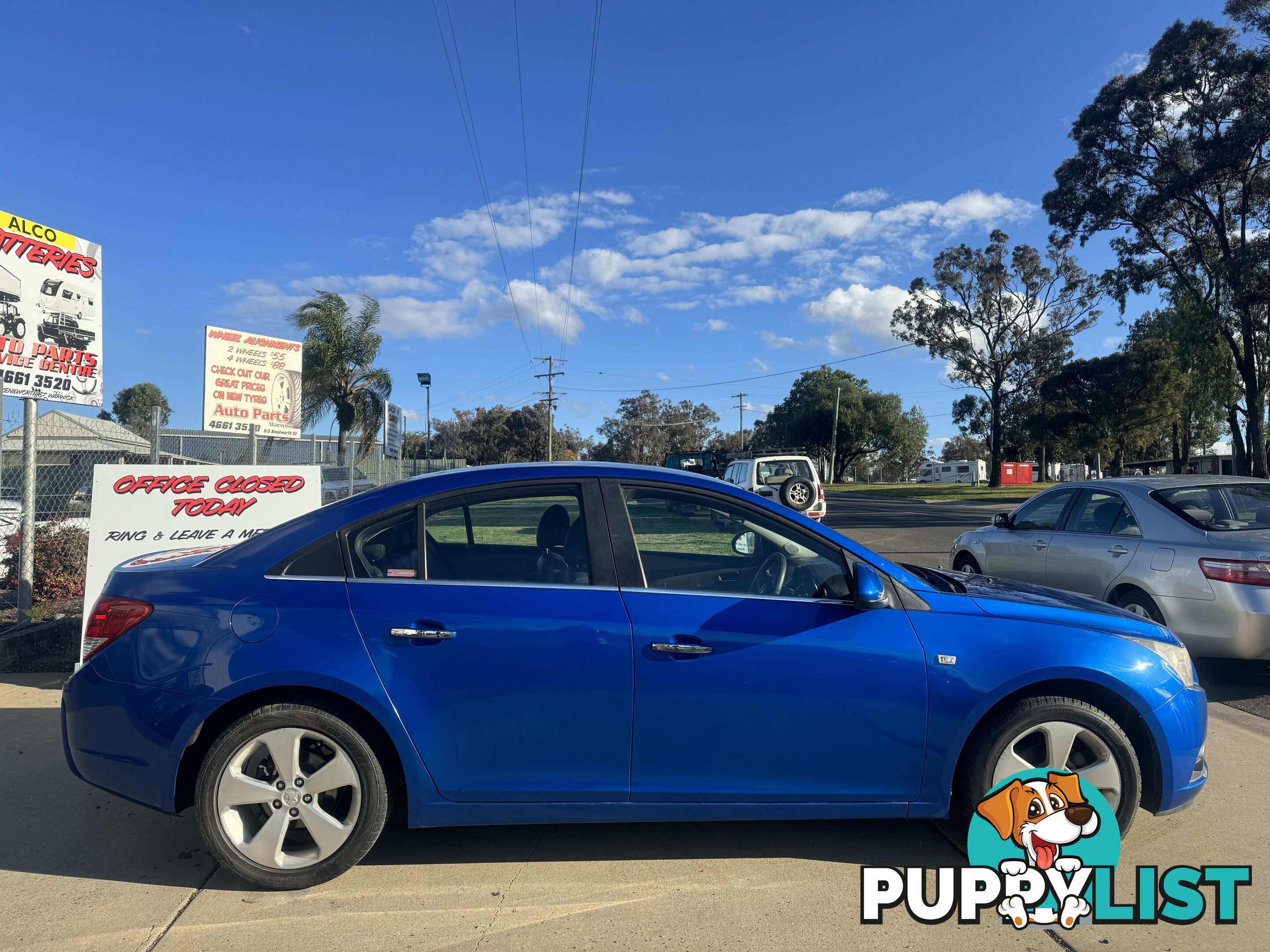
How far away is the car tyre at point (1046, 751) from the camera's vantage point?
317 cm

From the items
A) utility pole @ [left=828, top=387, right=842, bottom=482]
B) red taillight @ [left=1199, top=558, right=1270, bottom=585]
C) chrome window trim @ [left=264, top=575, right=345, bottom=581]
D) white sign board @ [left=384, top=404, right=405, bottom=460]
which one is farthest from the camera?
utility pole @ [left=828, top=387, right=842, bottom=482]

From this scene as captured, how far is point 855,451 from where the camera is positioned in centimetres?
6819

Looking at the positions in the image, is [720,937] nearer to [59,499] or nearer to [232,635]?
[232,635]

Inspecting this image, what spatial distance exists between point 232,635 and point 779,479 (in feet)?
47.8

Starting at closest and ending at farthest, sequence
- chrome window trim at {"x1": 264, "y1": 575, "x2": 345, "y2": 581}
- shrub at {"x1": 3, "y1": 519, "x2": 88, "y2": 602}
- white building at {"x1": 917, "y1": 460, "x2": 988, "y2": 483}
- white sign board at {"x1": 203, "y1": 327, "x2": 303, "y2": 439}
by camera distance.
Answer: chrome window trim at {"x1": 264, "y1": 575, "x2": 345, "y2": 581}
shrub at {"x1": 3, "y1": 519, "x2": 88, "y2": 602}
white sign board at {"x1": 203, "y1": 327, "x2": 303, "y2": 439}
white building at {"x1": 917, "y1": 460, "x2": 988, "y2": 483}

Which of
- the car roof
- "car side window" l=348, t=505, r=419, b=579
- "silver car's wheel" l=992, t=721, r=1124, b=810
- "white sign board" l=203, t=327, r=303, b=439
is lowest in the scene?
"silver car's wheel" l=992, t=721, r=1124, b=810

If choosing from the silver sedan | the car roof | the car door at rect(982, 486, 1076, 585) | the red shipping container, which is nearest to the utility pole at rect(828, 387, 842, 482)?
the red shipping container

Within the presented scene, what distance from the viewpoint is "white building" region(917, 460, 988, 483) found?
8550cm

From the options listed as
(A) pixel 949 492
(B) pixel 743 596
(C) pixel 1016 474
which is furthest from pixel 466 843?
(C) pixel 1016 474

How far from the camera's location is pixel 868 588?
307 centimetres

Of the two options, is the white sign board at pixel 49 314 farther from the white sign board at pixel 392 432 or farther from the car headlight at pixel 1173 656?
the white sign board at pixel 392 432

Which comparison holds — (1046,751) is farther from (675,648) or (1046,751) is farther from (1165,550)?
(1165,550)

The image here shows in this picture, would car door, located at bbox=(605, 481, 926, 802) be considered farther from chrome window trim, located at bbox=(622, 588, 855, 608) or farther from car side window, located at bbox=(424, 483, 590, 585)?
car side window, located at bbox=(424, 483, 590, 585)

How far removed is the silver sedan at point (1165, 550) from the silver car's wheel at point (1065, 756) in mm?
1746
